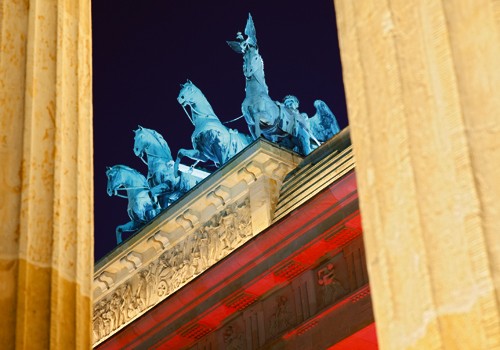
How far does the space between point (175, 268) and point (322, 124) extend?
5800 mm

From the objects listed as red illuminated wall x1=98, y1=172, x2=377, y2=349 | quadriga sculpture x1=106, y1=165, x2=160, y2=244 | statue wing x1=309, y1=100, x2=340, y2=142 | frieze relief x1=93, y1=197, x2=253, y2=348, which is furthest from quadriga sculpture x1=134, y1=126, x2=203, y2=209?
red illuminated wall x1=98, y1=172, x2=377, y2=349

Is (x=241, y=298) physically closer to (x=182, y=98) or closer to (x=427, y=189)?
(x=182, y=98)

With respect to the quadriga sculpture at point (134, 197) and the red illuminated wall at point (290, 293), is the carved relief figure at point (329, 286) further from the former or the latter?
the quadriga sculpture at point (134, 197)

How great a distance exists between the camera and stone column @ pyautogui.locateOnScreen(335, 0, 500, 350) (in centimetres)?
532

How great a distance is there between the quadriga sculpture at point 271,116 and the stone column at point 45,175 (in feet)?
62.8

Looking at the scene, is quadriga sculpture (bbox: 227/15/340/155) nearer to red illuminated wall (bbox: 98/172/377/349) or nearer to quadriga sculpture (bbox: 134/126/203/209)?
quadriga sculpture (bbox: 134/126/203/209)

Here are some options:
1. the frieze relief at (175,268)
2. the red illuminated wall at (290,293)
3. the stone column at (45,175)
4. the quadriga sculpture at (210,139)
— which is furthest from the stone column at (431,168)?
the quadriga sculpture at (210,139)

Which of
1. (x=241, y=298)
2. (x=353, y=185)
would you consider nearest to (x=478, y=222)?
(x=353, y=185)

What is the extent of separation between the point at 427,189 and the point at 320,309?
1707 cm

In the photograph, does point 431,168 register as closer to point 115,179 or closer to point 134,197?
point 134,197

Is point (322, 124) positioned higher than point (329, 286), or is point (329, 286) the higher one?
point (322, 124)

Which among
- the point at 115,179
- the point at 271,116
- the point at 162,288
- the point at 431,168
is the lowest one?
the point at 431,168

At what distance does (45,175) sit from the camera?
329 inches

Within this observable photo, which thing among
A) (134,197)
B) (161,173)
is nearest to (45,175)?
(161,173)
